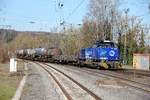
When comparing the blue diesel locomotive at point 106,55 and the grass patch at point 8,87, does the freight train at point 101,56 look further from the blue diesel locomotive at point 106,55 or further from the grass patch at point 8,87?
the grass patch at point 8,87

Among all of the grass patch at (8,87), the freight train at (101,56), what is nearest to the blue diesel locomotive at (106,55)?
the freight train at (101,56)

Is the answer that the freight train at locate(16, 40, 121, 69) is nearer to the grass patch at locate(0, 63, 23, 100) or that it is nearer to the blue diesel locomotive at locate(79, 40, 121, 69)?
the blue diesel locomotive at locate(79, 40, 121, 69)

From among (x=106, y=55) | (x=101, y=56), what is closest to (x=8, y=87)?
(x=101, y=56)

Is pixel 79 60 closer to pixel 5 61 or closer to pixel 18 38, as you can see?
pixel 5 61

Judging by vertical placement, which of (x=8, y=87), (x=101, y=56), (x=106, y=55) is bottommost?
(x=8, y=87)

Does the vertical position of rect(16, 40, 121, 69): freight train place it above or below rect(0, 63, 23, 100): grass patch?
above

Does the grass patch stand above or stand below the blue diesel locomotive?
below

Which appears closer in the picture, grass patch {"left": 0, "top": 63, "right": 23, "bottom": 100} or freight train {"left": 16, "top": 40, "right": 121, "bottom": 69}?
grass patch {"left": 0, "top": 63, "right": 23, "bottom": 100}

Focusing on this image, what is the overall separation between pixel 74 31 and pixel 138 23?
94.2ft

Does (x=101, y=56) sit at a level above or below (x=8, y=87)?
above

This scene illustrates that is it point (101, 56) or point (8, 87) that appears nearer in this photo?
point (8, 87)

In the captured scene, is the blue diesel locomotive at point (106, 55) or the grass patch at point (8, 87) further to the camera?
the blue diesel locomotive at point (106, 55)

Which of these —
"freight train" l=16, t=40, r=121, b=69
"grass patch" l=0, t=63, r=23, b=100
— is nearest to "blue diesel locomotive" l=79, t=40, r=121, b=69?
"freight train" l=16, t=40, r=121, b=69

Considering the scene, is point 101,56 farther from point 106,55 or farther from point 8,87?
point 8,87
